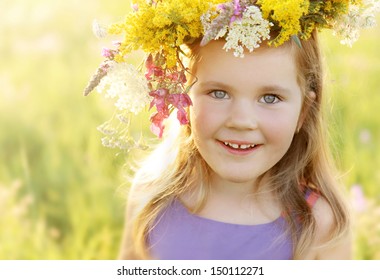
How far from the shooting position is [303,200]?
246 cm

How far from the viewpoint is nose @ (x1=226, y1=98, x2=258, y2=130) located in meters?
2.13

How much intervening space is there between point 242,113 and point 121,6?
3.16 m

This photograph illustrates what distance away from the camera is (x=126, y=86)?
83.4 inches

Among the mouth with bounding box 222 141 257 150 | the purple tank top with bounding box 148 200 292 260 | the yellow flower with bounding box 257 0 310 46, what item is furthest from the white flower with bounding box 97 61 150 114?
the purple tank top with bounding box 148 200 292 260

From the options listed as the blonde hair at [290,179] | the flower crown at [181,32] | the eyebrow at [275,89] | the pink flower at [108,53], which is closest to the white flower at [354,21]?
the flower crown at [181,32]

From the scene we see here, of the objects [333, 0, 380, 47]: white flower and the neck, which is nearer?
[333, 0, 380, 47]: white flower

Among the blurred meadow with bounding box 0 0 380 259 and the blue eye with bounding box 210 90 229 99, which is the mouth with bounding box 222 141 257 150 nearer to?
the blue eye with bounding box 210 90 229 99

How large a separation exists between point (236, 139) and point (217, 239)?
44cm

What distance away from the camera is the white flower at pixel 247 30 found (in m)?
2.02

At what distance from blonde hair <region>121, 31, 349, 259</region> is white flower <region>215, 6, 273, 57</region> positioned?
14.5 inches

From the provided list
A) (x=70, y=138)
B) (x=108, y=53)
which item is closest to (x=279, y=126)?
(x=108, y=53)

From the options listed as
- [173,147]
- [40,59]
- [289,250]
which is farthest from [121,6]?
[289,250]

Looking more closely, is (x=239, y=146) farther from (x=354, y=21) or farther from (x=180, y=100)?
(x=354, y=21)

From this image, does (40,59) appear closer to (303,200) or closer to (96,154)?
(96,154)
